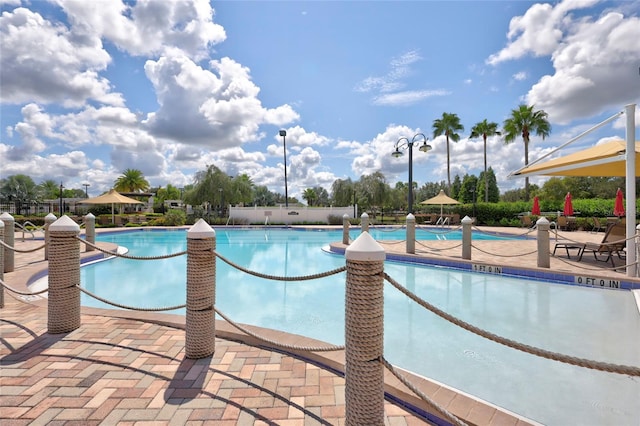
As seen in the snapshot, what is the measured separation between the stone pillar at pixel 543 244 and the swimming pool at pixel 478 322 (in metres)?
0.69

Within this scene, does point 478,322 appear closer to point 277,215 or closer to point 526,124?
point 277,215

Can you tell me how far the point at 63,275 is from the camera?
362 centimetres

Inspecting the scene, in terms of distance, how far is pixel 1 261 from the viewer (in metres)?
4.35

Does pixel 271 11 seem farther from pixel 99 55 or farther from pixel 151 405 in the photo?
pixel 151 405

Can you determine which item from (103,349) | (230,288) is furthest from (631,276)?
(103,349)

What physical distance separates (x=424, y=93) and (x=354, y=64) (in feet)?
17.3

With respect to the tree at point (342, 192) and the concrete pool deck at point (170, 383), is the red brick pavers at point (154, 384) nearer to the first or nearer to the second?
the concrete pool deck at point (170, 383)

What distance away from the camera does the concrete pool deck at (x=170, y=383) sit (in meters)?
2.23

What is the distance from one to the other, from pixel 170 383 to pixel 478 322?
445cm

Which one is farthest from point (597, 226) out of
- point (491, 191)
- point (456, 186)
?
point (456, 186)

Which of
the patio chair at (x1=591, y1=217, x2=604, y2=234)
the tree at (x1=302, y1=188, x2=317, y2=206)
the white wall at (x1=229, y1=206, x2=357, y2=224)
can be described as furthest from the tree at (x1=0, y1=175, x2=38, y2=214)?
the patio chair at (x1=591, y1=217, x2=604, y2=234)

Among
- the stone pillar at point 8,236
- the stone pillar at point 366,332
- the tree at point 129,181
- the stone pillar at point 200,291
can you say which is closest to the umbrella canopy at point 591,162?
the stone pillar at point 366,332

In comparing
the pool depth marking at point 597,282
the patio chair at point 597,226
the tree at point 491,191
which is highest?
the tree at point 491,191

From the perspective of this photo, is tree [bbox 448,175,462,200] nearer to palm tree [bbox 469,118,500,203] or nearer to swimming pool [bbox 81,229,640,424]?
palm tree [bbox 469,118,500,203]
